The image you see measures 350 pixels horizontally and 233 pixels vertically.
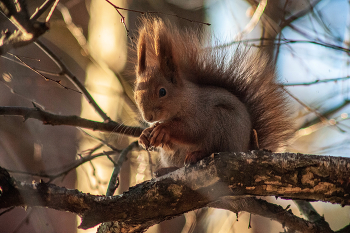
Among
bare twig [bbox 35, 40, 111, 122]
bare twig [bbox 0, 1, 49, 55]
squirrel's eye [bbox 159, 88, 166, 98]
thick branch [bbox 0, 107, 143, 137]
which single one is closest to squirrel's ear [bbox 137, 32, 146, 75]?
squirrel's eye [bbox 159, 88, 166, 98]

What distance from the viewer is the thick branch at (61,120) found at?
1712 mm

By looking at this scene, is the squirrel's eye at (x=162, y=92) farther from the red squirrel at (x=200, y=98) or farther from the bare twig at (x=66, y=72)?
the bare twig at (x=66, y=72)

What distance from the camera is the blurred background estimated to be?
2031 mm

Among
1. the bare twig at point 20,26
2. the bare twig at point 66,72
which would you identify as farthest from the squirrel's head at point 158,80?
the bare twig at point 20,26

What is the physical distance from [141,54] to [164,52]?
18 cm

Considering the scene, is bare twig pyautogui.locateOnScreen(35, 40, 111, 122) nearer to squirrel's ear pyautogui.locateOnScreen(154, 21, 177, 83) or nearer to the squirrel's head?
the squirrel's head

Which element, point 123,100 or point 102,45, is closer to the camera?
point 123,100

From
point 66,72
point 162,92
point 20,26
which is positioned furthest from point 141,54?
point 20,26

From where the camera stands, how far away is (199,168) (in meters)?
1.30

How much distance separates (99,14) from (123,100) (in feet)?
3.11

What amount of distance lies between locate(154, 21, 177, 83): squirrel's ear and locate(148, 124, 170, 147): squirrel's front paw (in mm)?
323

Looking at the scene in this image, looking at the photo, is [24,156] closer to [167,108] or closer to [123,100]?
[123,100]

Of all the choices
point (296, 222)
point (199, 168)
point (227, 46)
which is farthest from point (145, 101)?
point (296, 222)

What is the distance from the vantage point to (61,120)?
1.90 m
